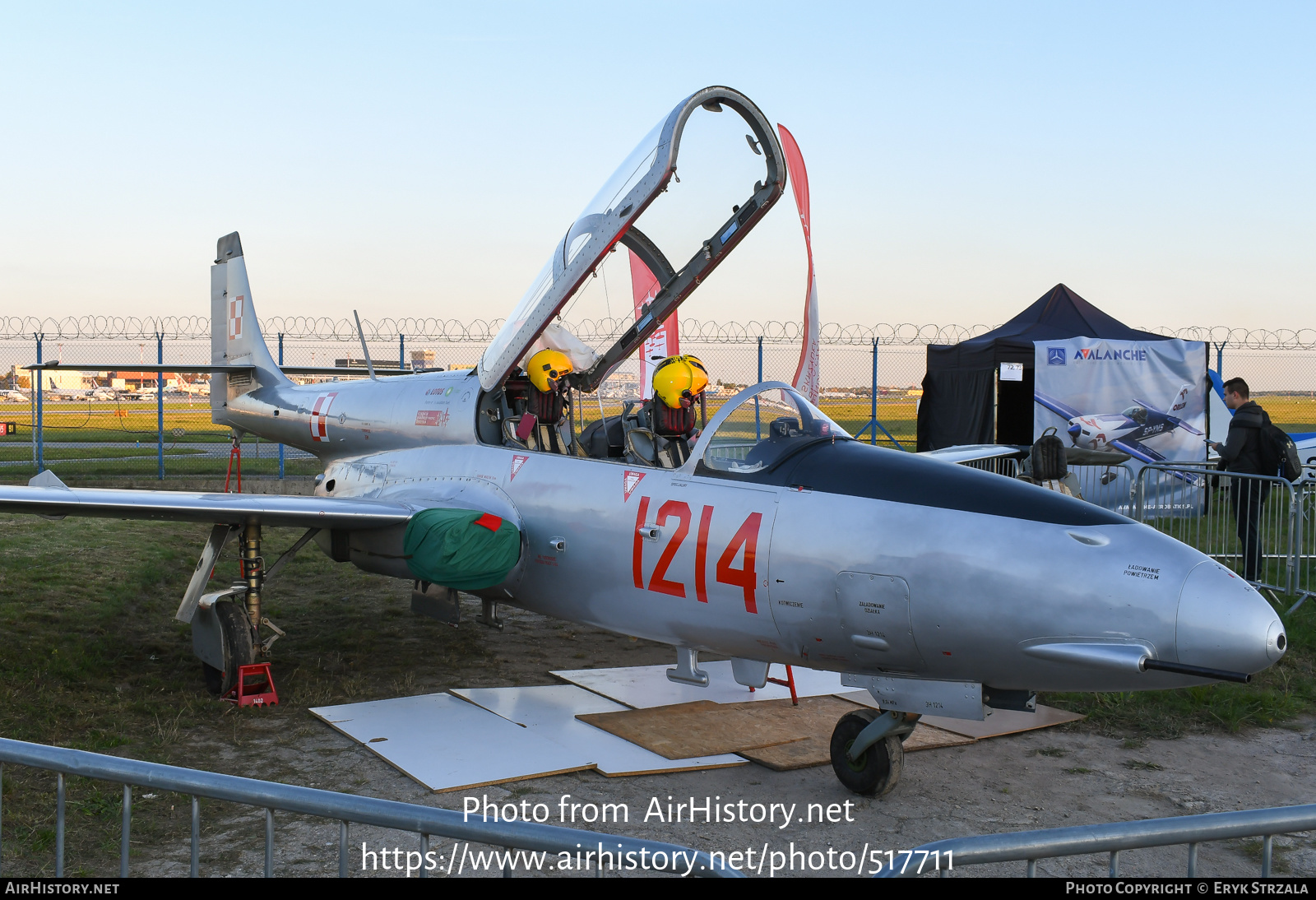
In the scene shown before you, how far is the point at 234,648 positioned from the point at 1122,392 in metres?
12.9

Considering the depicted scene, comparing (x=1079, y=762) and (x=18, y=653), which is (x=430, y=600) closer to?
(x=18, y=653)

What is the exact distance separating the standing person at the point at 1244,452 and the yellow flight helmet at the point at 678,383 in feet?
22.0

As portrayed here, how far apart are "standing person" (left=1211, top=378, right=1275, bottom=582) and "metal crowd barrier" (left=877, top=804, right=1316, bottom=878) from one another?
29.4 ft

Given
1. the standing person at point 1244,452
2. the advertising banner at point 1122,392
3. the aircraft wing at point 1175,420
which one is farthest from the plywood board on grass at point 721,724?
the aircraft wing at point 1175,420

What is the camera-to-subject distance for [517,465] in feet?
22.3

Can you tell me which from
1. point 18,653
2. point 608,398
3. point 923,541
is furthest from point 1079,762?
point 18,653

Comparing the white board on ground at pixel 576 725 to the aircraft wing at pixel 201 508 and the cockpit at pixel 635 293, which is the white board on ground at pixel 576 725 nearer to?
the aircraft wing at pixel 201 508

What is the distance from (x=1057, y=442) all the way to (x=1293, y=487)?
6.89 feet

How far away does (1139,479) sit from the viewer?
391 inches

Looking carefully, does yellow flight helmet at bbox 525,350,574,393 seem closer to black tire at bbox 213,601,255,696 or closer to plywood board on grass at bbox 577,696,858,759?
plywood board on grass at bbox 577,696,858,759

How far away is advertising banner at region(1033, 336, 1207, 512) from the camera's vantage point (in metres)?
14.8

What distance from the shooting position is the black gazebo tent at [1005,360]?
1530 cm

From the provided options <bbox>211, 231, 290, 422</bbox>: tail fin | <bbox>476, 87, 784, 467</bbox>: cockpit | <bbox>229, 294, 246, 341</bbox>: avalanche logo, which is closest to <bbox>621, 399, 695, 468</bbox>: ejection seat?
<bbox>476, 87, 784, 467</bbox>: cockpit

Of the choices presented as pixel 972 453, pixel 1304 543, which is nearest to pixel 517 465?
pixel 972 453
